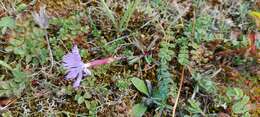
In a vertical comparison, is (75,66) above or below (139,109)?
above

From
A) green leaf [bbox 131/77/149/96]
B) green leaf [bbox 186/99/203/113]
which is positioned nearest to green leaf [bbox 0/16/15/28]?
green leaf [bbox 131/77/149/96]

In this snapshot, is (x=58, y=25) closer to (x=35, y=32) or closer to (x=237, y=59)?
(x=35, y=32)

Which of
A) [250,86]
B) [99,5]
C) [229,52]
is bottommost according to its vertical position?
[250,86]

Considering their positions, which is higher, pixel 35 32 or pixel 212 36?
pixel 35 32

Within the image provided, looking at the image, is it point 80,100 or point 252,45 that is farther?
point 252,45

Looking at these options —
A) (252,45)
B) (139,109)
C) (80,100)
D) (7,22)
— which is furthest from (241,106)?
(7,22)

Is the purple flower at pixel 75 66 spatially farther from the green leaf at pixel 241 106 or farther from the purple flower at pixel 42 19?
the green leaf at pixel 241 106

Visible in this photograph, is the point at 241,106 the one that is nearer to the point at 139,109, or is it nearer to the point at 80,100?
the point at 139,109

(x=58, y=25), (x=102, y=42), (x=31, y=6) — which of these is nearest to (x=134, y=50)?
(x=102, y=42)
